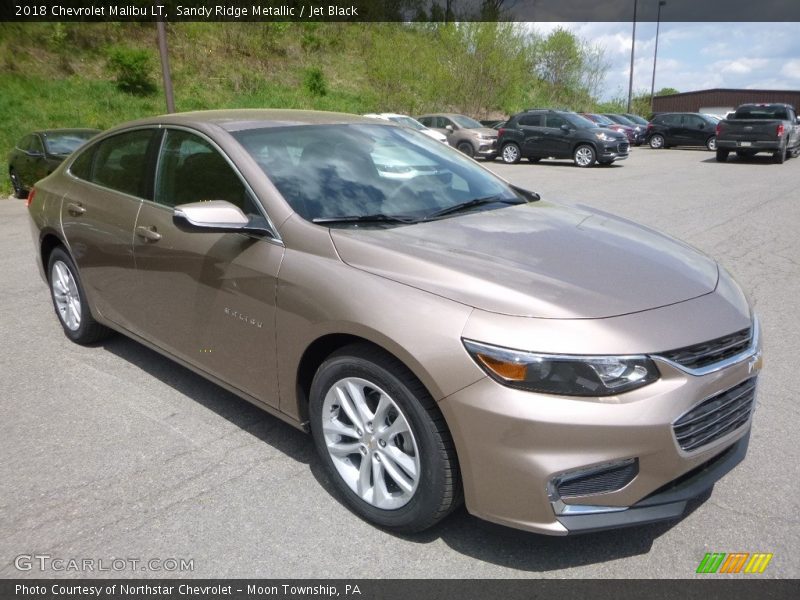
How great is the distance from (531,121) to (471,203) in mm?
20253

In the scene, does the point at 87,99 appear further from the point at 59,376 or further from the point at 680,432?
the point at 680,432

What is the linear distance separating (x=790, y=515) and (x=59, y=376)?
160 inches

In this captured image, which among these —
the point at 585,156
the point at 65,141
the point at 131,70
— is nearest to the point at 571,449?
the point at 65,141

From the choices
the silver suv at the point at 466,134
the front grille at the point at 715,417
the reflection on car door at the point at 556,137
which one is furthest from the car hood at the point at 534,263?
the silver suv at the point at 466,134

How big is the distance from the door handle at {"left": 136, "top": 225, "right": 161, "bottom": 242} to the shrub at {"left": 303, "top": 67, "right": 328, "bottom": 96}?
3398 centimetres

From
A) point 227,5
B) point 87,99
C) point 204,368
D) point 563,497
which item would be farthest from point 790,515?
point 227,5

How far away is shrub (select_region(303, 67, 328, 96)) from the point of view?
3600 centimetres

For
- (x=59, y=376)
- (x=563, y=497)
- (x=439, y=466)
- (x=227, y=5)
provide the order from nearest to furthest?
(x=563, y=497), (x=439, y=466), (x=59, y=376), (x=227, y=5)

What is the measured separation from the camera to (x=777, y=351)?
461 cm

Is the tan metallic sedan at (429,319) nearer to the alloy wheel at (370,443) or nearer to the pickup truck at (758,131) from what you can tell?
the alloy wheel at (370,443)

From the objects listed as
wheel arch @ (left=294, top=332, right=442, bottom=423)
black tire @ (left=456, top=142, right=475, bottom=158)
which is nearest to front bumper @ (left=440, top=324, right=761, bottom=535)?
wheel arch @ (left=294, top=332, right=442, bottom=423)

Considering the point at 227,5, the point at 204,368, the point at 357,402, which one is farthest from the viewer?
the point at 227,5

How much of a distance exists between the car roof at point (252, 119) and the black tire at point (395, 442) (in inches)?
59.3

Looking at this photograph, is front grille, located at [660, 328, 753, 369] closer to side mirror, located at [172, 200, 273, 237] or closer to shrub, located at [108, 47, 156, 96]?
side mirror, located at [172, 200, 273, 237]
